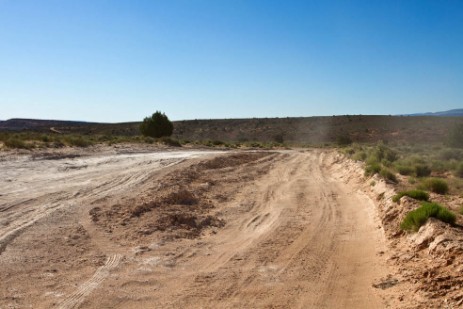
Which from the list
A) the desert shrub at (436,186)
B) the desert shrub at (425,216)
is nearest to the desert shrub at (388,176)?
the desert shrub at (436,186)

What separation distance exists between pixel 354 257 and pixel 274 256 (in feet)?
5.05

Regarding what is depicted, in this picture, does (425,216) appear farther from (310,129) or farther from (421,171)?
(310,129)

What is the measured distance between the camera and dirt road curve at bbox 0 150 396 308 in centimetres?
633

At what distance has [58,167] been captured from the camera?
19734 millimetres

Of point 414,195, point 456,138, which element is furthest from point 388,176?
point 456,138

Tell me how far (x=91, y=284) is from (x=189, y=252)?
2.29 metres

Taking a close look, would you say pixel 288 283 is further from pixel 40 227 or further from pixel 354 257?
pixel 40 227

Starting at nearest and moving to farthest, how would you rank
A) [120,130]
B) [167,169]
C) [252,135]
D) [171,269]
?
[171,269] → [167,169] → [252,135] → [120,130]

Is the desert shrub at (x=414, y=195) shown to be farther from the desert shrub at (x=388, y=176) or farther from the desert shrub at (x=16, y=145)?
the desert shrub at (x=16, y=145)

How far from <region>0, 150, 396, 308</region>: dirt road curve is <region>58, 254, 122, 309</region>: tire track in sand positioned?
16mm

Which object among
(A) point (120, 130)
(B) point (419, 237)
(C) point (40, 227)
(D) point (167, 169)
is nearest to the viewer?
(B) point (419, 237)

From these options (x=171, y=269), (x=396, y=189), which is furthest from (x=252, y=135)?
(x=171, y=269)

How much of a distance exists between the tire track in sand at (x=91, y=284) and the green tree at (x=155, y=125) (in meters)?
50.4

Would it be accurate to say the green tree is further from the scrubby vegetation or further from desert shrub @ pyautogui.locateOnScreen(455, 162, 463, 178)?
desert shrub @ pyautogui.locateOnScreen(455, 162, 463, 178)
